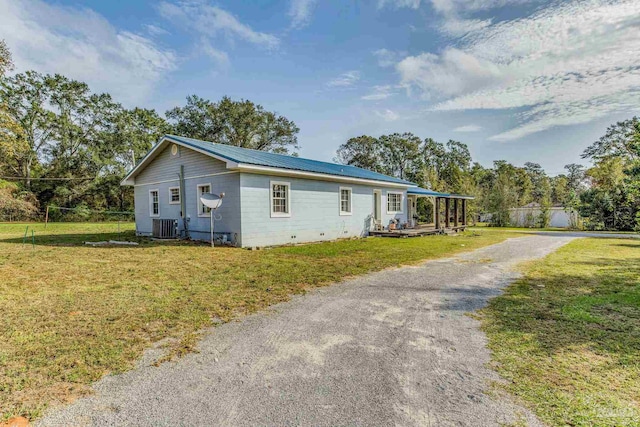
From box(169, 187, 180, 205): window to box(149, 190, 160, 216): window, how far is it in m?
1.32

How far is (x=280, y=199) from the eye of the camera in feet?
41.5

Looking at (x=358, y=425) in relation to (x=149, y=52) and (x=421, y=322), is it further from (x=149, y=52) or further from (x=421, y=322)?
(x=149, y=52)

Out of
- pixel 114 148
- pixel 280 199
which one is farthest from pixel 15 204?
pixel 280 199

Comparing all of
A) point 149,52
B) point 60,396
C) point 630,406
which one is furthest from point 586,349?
point 149,52

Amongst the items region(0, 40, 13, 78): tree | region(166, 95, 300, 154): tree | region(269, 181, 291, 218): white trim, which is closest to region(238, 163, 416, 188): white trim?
region(269, 181, 291, 218): white trim

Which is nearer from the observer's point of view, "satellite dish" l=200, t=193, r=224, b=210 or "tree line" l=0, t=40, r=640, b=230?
"satellite dish" l=200, t=193, r=224, b=210

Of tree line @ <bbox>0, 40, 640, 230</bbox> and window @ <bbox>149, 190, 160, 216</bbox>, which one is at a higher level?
tree line @ <bbox>0, 40, 640, 230</bbox>

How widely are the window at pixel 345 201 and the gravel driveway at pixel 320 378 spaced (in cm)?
1093

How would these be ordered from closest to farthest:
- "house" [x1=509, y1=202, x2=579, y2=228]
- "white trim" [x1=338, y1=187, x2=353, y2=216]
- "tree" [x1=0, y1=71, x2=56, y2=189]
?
"white trim" [x1=338, y1=187, x2=353, y2=216], "house" [x1=509, y1=202, x2=579, y2=228], "tree" [x1=0, y1=71, x2=56, y2=189]

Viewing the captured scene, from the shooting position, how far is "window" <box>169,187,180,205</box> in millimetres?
13987

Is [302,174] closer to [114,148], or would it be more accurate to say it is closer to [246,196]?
[246,196]

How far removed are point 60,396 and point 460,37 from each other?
16.1 metres

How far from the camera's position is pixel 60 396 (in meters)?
2.43

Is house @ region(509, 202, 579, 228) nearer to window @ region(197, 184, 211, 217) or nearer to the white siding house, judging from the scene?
the white siding house
